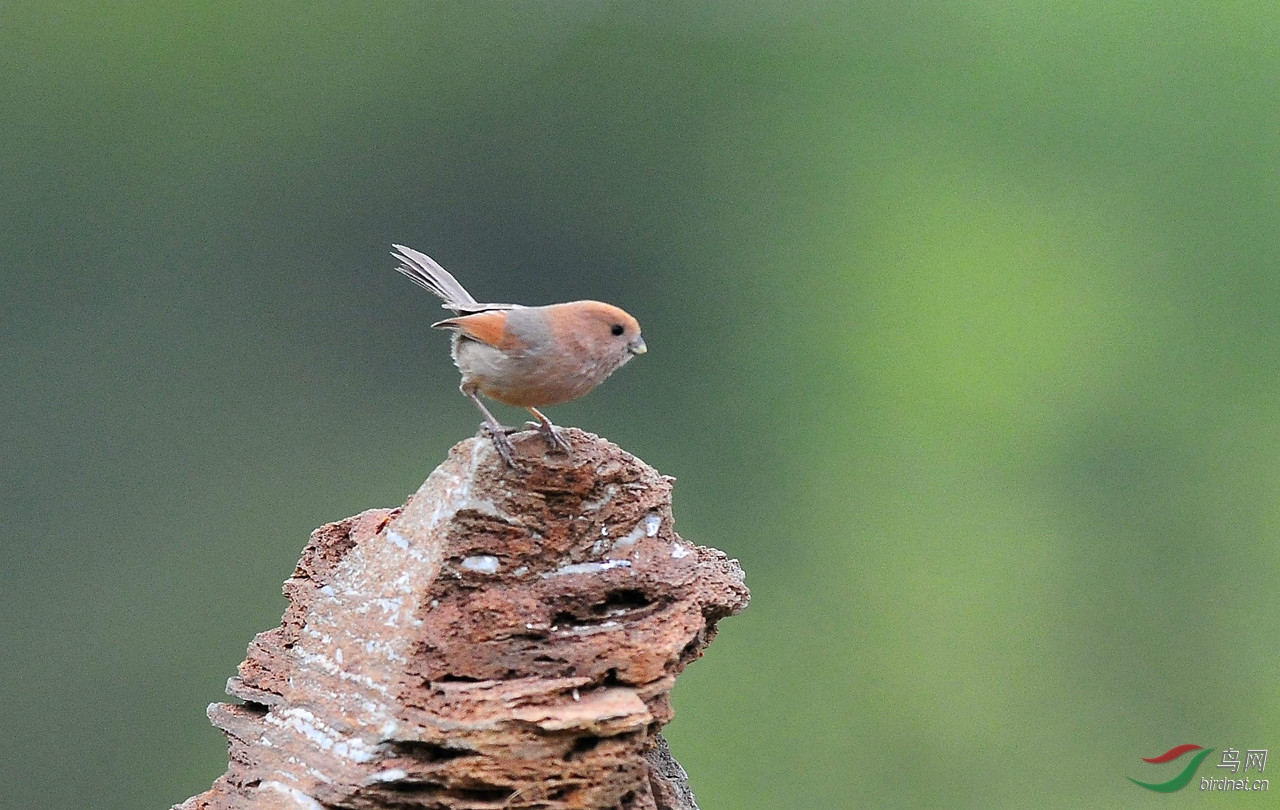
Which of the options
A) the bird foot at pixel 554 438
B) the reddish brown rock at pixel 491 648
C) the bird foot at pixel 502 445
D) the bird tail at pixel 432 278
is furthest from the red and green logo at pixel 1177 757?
the bird tail at pixel 432 278

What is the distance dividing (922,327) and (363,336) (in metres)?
2.07

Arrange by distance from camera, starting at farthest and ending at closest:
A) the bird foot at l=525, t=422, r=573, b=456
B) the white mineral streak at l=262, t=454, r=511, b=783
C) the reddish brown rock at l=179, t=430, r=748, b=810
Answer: the bird foot at l=525, t=422, r=573, b=456, the white mineral streak at l=262, t=454, r=511, b=783, the reddish brown rock at l=179, t=430, r=748, b=810

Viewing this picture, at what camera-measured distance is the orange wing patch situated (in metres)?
2.77

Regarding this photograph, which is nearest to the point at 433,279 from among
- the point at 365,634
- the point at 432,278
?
the point at 432,278

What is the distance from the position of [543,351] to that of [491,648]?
0.67 m

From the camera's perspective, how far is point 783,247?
471 cm

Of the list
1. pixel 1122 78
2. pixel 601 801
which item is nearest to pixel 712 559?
pixel 601 801

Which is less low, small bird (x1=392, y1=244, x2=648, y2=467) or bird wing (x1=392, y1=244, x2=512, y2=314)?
bird wing (x1=392, y1=244, x2=512, y2=314)

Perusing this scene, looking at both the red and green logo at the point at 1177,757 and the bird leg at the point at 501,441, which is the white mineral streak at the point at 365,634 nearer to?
the bird leg at the point at 501,441

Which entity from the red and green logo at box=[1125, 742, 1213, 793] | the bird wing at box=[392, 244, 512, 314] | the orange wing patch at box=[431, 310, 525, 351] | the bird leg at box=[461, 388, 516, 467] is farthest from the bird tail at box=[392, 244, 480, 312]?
the red and green logo at box=[1125, 742, 1213, 793]

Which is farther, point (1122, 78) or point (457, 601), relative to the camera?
point (1122, 78)

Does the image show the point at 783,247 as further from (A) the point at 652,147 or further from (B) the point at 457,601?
(B) the point at 457,601

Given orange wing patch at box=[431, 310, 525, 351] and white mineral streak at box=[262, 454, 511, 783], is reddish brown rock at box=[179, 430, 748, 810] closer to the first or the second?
white mineral streak at box=[262, 454, 511, 783]

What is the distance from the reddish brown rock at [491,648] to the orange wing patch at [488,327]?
23cm
